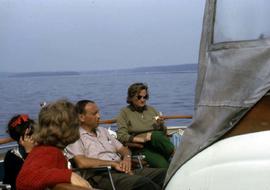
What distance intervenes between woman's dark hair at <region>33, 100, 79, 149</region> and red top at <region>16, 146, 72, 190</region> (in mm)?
54

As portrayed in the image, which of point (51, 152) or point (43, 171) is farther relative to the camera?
point (51, 152)

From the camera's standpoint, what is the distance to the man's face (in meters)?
4.81

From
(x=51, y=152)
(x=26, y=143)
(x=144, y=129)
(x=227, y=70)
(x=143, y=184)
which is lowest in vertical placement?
(x=143, y=184)

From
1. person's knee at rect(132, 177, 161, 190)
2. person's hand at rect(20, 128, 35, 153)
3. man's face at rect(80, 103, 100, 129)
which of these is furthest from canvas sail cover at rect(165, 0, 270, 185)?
man's face at rect(80, 103, 100, 129)

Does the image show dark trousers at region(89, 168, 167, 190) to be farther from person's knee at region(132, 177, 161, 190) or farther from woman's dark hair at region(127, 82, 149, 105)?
woman's dark hair at region(127, 82, 149, 105)

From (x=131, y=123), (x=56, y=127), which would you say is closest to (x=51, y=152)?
(x=56, y=127)

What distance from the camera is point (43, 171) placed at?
319 centimetres

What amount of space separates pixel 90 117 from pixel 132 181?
0.78 meters

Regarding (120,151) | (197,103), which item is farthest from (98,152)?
(197,103)

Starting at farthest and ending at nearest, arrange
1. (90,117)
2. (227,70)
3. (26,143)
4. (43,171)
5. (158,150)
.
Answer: (158,150)
(90,117)
(26,143)
(43,171)
(227,70)

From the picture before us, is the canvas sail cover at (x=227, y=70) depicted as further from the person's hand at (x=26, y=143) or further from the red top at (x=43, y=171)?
the person's hand at (x=26, y=143)

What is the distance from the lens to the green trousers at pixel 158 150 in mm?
5488

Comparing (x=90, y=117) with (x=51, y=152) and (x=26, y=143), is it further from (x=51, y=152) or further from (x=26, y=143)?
(x=51, y=152)

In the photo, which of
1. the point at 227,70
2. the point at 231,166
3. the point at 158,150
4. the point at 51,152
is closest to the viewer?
the point at 231,166
